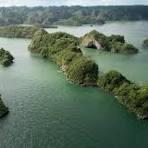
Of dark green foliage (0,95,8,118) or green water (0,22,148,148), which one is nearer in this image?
green water (0,22,148,148)

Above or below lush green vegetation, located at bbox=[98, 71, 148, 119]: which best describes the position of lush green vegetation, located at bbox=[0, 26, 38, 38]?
above

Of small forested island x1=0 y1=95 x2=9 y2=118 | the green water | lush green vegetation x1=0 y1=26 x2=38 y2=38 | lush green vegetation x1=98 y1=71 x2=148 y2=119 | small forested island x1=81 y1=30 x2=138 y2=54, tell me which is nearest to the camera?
the green water

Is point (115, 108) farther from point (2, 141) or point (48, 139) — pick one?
point (2, 141)

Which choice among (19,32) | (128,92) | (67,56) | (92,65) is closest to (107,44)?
(67,56)

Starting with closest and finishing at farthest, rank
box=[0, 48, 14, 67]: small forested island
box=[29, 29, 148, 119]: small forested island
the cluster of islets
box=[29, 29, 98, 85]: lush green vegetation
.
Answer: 1. box=[29, 29, 148, 119]: small forested island
2. the cluster of islets
3. box=[29, 29, 98, 85]: lush green vegetation
4. box=[0, 48, 14, 67]: small forested island

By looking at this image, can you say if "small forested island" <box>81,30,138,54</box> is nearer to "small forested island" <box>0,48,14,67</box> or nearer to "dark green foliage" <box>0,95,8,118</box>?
"small forested island" <box>0,48,14,67</box>

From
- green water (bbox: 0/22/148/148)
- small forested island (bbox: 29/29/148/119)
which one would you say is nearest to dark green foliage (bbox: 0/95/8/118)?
green water (bbox: 0/22/148/148)

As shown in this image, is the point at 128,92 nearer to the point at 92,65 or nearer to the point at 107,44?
the point at 92,65

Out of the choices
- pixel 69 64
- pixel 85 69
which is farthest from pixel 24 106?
pixel 69 64
